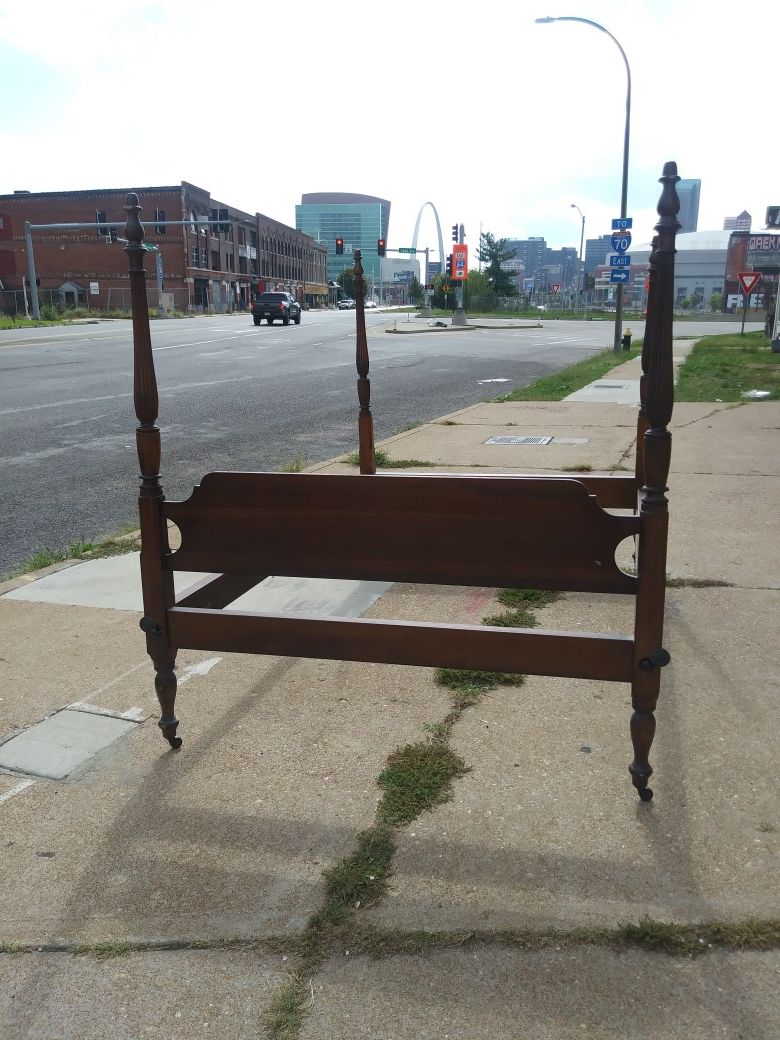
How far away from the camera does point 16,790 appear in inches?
110

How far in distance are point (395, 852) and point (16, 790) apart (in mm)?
1233

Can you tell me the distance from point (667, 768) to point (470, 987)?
116 cm

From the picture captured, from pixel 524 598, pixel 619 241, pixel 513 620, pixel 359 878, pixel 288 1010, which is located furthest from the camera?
pixel 619 241

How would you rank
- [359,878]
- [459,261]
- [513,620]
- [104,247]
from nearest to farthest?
[359,878]
[513,620]
[459,261]
[104,247]

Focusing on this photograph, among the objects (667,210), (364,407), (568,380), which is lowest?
(568,380)

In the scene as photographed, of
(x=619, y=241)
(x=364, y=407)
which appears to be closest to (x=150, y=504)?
(x=364, y=407)

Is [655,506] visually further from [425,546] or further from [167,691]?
[167,691]

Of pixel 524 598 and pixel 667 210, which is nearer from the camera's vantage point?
pixel 667 210

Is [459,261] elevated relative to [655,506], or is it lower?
elevated

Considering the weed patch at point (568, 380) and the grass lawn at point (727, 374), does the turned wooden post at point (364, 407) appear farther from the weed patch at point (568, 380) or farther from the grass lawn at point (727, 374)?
the grass lawn at point (727, 374)

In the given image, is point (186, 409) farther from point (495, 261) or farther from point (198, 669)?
point (495, 261)

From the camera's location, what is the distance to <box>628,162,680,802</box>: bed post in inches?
96.3

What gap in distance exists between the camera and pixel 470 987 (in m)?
1.96

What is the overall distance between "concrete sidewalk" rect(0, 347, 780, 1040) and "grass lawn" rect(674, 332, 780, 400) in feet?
38.1
